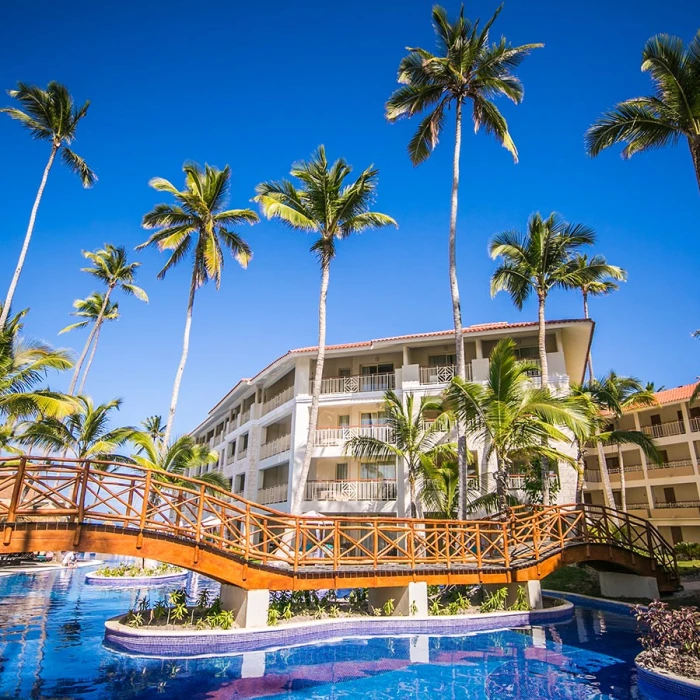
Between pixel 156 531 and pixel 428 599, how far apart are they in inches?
274

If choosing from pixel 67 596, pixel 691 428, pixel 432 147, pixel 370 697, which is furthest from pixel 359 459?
pixel 691 428

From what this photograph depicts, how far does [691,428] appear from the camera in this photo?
30.8m

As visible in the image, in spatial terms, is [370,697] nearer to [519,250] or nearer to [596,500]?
[519,250]

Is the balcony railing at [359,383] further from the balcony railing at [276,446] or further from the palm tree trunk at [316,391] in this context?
the palm tree trunk at [316,391]

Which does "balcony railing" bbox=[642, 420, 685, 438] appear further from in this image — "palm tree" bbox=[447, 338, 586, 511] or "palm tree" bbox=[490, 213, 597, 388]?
"palm tree" bbox=[447, 338, 586, 511]

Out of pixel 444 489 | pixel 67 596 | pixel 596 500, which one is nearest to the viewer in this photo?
pixel 67 596

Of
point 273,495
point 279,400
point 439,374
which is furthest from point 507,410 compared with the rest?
point 273,495

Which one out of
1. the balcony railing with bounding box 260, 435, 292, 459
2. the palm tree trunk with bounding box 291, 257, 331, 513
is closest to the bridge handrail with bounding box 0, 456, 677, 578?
the palm tree trunk with bounding box 291, 257, 331, 513

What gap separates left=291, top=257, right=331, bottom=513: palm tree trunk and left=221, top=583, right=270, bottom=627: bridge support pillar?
6.02 meters

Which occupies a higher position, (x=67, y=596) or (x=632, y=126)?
(x=632, y=126)

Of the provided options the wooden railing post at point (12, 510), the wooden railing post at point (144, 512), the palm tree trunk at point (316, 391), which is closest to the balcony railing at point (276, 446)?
the palm tree trunk at point (316, 391)

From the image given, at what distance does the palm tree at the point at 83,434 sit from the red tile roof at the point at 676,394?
3083cm

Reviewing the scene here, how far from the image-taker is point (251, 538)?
11594mm

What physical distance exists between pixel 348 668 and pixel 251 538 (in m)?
3.78
